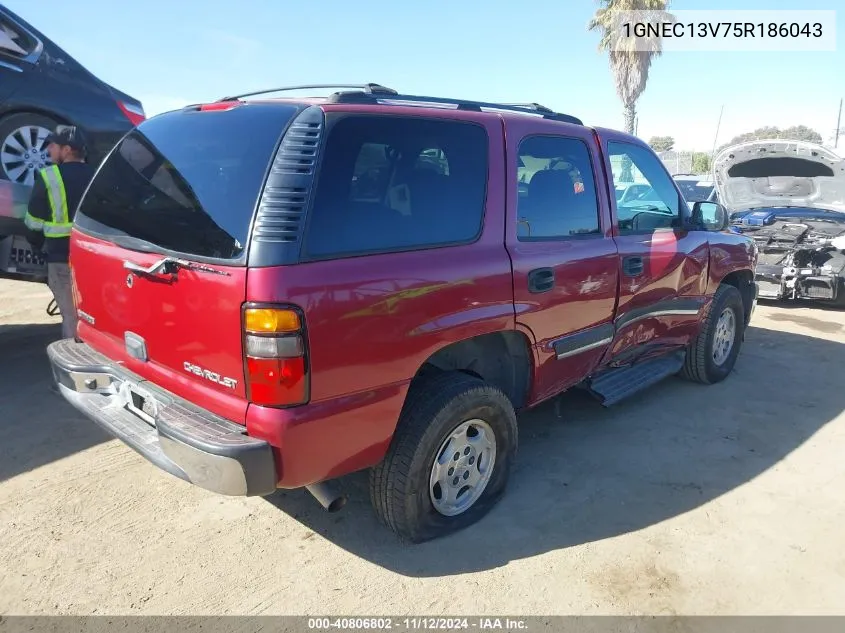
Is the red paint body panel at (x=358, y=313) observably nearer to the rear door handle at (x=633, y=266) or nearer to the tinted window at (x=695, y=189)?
the rear door handle at (x=633, y=266)

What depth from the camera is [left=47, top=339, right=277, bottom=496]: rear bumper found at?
2094mm

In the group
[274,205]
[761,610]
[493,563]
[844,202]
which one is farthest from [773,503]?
[844,202]

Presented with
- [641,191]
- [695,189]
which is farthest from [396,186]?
[695,189]

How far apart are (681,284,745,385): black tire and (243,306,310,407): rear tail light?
3.64 m

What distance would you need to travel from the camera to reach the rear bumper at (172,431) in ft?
6.87

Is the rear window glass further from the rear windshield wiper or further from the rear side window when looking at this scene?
the rear side window

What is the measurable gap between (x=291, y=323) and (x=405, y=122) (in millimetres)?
1053

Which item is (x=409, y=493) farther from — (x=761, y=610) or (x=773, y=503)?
(x=773, y=503)

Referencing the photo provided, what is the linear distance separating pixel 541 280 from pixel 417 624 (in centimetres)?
167

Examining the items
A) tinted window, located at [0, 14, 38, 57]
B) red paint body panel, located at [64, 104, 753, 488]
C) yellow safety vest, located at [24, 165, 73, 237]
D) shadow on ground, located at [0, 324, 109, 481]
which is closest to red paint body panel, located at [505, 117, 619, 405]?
red paint body panel, located at [64, 104, 753, 488]

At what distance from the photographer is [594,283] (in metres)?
3.33

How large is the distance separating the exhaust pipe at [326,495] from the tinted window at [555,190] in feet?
4.91

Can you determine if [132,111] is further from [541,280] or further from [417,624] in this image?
[417,624]

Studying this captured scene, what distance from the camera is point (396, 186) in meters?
2.49
